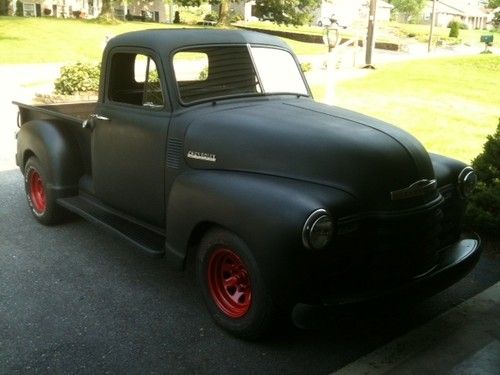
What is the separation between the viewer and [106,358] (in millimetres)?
3475

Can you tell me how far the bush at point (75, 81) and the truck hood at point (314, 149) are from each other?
29.7 feet

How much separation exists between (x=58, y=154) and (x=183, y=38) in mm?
1822

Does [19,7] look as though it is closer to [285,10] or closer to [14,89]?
[285,10]

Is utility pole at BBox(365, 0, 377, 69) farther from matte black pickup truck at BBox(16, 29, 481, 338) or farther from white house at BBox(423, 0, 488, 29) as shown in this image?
A: white house at BBox(423, 0, 488, 29)

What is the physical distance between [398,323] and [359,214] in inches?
42.6

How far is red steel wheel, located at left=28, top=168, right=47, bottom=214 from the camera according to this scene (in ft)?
19.1

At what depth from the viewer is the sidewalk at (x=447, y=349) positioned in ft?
10.9

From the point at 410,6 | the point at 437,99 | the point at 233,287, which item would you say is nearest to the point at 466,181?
the point at 233,287

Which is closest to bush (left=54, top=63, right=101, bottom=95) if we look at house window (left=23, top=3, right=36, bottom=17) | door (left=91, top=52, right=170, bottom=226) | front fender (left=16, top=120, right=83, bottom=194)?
front fender (left=16, top=120, right=83, bottom=194)

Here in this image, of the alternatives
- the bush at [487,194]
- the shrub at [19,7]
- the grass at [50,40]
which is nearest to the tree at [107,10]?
the grass at [50,40]

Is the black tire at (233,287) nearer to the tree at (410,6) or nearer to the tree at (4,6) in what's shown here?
the tree at (4,6)

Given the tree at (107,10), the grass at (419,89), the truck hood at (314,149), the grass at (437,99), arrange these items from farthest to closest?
the tree at (107,10) < the grass at (419,89) < the grass at (437,99) < the truck hood at (314,149)

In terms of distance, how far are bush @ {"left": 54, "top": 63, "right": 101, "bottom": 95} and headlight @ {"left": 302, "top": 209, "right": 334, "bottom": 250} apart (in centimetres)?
1020

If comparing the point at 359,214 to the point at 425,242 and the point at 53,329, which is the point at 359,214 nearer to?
the point at 425,242
